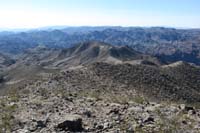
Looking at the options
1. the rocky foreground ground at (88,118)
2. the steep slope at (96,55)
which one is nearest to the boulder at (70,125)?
the rocky foreground ground at (88,118)

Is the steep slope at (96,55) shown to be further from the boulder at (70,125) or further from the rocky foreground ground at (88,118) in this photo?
the boulder at (70,125)

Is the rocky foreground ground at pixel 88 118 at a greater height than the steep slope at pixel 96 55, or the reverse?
the rocky foreground ground at pixel 88 118

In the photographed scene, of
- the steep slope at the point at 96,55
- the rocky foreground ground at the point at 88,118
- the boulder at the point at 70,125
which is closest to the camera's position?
the rocky foreground ground at the point at 88,118

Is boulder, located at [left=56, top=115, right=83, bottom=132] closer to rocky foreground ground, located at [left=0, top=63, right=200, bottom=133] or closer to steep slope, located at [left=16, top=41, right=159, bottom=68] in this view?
rocky foreground ground, located at [left=0, top=63, right=200, bottom=133]

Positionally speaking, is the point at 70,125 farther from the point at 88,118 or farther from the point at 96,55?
the point at 96,55

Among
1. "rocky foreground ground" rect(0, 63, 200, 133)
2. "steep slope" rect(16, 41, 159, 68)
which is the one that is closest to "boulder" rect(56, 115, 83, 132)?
"rocky foreground ground" rect(0, 63, 200, 133)

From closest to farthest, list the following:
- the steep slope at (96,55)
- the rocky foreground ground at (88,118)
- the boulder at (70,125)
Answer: the rocky foreground ground at (88,118) → the boulder at (70,125) → the steep slope at (96,55)

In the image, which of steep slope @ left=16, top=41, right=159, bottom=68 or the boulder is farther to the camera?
steep slope @ left=16, top=41, right=159, bottom=68

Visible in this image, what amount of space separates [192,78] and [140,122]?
4640 centimetres

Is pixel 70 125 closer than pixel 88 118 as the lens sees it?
Yes

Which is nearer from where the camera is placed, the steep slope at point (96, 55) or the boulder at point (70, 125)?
the boulder at point (70, 125)

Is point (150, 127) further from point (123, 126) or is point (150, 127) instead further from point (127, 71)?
point (127, 71)

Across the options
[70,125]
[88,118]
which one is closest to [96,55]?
[88,118]

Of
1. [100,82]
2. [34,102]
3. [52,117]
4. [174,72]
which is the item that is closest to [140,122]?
[52,117]
